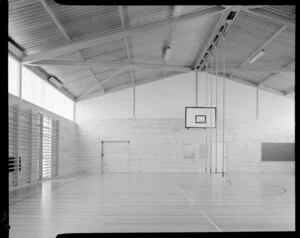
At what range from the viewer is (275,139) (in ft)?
66.4

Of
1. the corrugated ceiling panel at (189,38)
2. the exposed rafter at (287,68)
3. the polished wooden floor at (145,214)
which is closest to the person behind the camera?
the polished wooden floor at (145,214)

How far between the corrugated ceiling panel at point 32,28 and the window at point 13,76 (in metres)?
0.54

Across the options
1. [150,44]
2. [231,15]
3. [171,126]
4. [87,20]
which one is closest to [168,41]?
[150,44]

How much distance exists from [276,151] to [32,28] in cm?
1525

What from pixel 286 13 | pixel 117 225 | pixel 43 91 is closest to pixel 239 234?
pixel 117 225

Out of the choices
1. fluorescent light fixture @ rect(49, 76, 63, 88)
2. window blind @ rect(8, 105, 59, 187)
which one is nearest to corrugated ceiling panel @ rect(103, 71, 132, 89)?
fluorescent light fixture @ rect(49, 76, 63, 88)

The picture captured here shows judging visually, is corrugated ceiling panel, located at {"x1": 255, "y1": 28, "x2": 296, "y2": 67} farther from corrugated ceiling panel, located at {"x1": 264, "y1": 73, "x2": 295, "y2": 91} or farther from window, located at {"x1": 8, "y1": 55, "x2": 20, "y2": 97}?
window, located at {"x1": 8, "y1": 55, "x2": 20, "y2": 97}

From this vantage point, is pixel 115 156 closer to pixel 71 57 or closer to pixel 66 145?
pixel 66 145

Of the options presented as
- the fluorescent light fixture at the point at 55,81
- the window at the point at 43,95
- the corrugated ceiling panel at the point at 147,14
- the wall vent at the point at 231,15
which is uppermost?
the wall vent at the point at 231,15

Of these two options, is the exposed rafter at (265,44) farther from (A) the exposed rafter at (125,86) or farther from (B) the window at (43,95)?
(B) the window at (43,95)

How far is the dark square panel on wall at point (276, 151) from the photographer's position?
2011cm

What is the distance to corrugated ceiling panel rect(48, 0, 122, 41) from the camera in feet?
30.1

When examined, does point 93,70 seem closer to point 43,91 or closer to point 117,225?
point 43,91

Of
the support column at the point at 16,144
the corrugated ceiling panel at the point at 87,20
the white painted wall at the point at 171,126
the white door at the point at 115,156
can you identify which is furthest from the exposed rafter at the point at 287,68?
the support column at the point at 16,144
